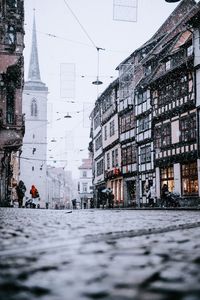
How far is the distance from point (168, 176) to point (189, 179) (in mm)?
2699

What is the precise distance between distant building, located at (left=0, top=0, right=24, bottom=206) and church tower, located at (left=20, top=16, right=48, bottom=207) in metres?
55.6

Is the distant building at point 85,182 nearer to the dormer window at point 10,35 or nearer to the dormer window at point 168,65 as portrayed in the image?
the dormer window at point 168,65

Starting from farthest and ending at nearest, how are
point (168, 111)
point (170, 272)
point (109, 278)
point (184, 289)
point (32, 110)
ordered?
point (32, 110) → point (168, 111) → point (170, 272) → point (109, 278) → point (184, 289)

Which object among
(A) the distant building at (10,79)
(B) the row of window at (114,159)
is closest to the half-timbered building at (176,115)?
(B) the row of window at (114,159)

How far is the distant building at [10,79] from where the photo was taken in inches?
1138

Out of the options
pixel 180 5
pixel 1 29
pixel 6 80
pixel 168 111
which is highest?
pixel 180 5

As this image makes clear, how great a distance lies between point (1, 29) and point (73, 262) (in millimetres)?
28294

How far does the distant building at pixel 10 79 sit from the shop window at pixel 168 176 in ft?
33.9

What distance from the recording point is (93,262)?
2.90 meters

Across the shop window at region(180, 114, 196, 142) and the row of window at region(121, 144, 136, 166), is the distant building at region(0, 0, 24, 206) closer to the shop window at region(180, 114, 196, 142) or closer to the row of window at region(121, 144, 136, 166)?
the shop window at region(180, 114, 196, 142)

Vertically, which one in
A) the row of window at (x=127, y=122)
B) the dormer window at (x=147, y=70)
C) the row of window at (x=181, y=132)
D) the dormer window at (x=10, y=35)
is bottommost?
the row of window at (x=181, y=132)

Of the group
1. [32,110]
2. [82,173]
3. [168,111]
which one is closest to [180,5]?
[168,111]

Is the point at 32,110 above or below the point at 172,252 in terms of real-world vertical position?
above

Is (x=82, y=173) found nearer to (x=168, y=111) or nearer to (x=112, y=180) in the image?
(x=112, y=180)
